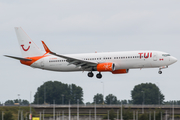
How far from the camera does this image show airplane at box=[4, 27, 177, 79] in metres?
95.2

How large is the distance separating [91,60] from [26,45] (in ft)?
61.6

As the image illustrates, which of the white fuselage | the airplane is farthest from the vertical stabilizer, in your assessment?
the white fuselage

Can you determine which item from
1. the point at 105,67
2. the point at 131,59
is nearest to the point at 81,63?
the point at 105,67

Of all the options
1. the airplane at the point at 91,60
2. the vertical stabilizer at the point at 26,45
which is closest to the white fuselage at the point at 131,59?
the airplane at the point at 91,60

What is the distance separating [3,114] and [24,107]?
1424 centimetres

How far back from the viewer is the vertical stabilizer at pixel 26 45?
354ft

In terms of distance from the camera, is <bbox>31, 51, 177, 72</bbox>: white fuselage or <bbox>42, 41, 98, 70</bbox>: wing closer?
<bbox>31, 51, 177, 72</bbox>: white fuselage

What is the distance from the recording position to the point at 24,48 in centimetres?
10938

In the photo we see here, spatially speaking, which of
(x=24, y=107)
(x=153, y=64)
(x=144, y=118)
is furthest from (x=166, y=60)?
(x=24, y=107)

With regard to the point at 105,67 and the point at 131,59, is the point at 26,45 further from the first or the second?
the point at 131,59

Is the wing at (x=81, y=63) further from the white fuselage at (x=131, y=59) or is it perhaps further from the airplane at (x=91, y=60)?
the white fuselage at (x=131, y=59)

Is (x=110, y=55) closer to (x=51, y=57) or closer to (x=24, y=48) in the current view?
(x=51, y=57)

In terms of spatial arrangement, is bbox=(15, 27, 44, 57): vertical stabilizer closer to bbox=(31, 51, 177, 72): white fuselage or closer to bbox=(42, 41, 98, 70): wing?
bbox=(31, 51, 177, 72): white fuselage

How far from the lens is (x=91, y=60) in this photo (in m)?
100
